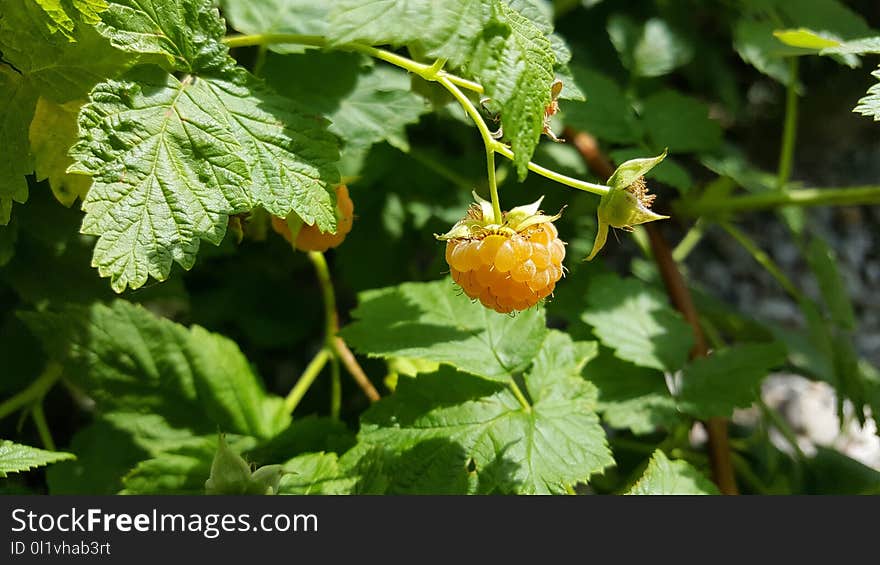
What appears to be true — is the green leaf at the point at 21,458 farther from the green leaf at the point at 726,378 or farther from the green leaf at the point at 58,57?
the green leaf at the point at 726,378

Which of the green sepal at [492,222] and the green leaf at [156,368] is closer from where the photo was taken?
the green sepal at [492,222]

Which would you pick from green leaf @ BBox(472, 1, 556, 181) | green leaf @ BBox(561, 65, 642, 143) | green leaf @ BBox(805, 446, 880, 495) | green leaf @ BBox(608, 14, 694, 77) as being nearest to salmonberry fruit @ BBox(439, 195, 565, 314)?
green leaf @ BBox(472, 1, 556, 181)

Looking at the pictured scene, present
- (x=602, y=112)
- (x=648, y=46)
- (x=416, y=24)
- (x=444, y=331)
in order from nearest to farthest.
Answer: (x=416, y=24) < (x=444, y=331) < (x=602, y=112) < (x=648, y=46)

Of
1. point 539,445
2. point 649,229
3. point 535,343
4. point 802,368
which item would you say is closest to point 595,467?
point 539,445

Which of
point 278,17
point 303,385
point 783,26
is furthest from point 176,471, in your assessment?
point 783,26

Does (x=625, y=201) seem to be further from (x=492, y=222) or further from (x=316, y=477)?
(x=316, y=477)

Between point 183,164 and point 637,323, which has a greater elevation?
point 183,164

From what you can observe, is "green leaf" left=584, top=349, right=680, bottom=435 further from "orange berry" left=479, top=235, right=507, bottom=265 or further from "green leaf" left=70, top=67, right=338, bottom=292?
"green leaf" left=70, top=67, right=338, bottom=292

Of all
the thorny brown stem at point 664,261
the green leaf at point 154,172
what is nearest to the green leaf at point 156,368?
the green leaf at point 154,172
